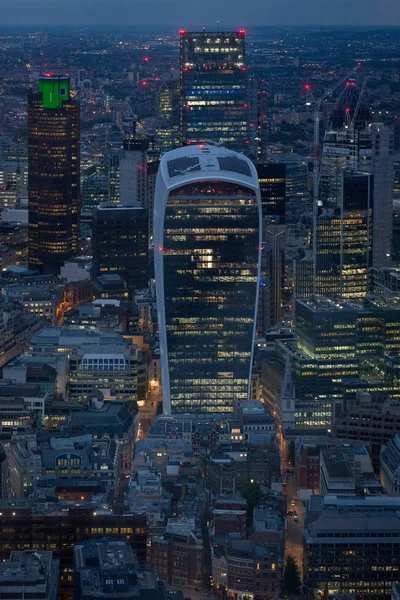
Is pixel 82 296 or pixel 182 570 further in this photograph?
pixel 82 296

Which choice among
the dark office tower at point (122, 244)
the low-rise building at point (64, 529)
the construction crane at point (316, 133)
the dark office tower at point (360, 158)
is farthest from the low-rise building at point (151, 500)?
the dark office tower at point (122, 244)

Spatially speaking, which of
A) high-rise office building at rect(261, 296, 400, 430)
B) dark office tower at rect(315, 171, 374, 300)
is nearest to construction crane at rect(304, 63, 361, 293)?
dark office tower at rect(315, 171, 374, 300)

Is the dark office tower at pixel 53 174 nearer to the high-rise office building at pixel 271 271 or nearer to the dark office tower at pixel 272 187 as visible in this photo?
the dark office tower at pixel 272 187

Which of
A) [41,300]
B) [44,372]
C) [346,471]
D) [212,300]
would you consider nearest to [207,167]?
[212,300]

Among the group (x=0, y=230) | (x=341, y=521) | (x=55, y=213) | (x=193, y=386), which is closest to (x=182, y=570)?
(x=341, y=521)

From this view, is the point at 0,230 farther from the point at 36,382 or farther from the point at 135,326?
the point at 36,382

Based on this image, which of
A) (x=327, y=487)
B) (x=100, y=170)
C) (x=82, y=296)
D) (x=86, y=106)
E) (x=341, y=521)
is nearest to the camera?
(x=341, y=521)
